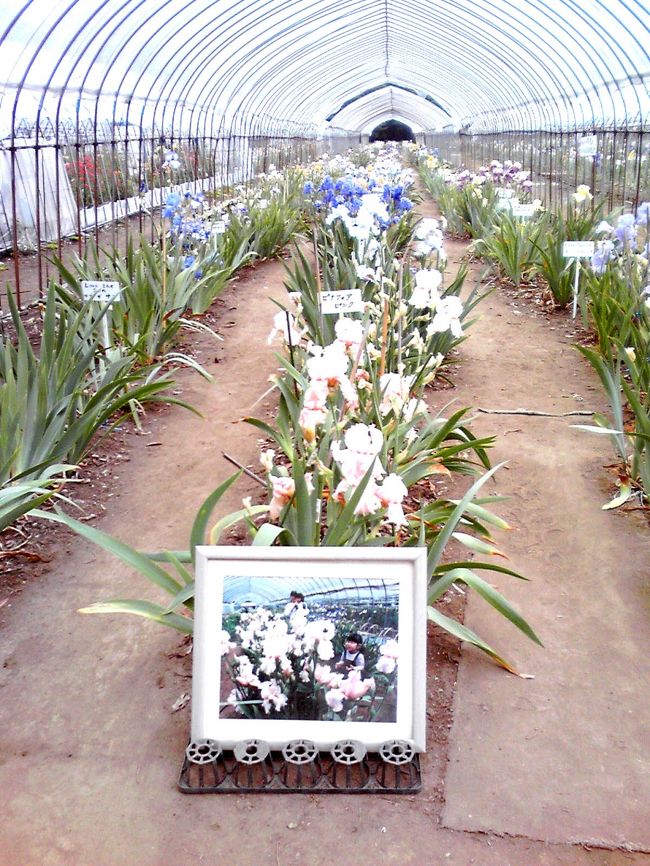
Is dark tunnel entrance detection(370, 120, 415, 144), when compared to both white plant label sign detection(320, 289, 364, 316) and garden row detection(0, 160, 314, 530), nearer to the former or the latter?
garden row detection(0, 160, 314, 530)

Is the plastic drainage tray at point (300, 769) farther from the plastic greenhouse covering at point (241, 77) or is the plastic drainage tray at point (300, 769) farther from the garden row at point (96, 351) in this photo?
the plastic greenhouse covering at point (241, 77)

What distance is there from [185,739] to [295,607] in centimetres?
40

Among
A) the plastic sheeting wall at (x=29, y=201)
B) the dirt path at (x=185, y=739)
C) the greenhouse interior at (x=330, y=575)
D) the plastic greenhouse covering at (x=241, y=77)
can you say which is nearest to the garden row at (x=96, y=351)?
the greenhouse interior at (x=330, y=575)

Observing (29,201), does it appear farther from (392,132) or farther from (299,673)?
(392,132)

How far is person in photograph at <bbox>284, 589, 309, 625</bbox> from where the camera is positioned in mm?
1679

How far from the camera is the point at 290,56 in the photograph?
1330cm

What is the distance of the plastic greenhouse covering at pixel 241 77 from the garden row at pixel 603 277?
764 mm

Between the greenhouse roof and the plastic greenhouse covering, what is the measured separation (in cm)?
3

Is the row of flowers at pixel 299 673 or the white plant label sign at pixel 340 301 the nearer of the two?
the row of flowers at pixel 299 673

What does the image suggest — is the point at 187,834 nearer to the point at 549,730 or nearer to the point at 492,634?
the point at 549,730

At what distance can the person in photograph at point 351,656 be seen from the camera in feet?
5.49

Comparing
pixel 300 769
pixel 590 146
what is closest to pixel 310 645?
pixel 300 769

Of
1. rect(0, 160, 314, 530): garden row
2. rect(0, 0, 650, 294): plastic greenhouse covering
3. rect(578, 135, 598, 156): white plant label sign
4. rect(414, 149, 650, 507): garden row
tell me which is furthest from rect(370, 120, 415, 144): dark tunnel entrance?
rect(0, 160, 314, 530): garden row

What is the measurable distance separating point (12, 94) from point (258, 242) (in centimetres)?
260
